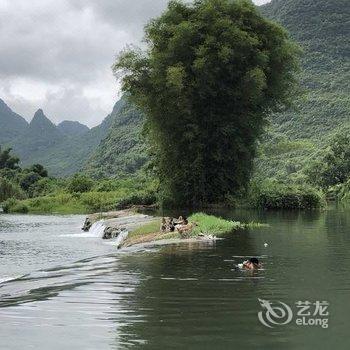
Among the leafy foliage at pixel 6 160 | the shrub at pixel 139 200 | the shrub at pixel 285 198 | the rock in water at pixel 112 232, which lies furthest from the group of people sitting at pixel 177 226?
the leafy foliage at pixel 6 160

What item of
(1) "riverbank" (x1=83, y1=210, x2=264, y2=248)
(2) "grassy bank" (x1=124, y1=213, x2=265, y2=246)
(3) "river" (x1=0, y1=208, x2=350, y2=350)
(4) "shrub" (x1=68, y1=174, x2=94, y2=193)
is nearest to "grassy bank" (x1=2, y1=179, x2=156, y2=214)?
(4) "shrub" (x1=68, y1=174, x2=94, y2=193)

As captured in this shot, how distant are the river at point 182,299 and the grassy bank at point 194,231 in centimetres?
215

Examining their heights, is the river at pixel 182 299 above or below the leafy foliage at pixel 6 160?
below

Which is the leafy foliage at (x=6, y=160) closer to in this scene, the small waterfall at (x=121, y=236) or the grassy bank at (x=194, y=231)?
the small waterfall at (x=121, y=236)

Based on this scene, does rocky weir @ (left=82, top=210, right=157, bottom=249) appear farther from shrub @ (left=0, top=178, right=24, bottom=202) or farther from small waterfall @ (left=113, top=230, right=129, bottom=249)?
shrub @ (left=0, top=178, right=24, bottom=202)

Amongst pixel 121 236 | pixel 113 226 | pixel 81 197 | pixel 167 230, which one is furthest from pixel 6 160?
pixel 167 230

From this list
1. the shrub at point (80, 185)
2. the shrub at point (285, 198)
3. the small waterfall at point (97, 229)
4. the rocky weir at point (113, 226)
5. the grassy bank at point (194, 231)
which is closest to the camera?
the grassy bank at point (194, 231)

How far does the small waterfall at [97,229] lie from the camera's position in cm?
3180

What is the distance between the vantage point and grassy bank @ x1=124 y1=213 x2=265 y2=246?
73.4 ft

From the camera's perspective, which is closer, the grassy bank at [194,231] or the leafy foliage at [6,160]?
the grassy bank at [194,231]

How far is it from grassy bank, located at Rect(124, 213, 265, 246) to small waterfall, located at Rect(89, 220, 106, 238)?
5.21 m

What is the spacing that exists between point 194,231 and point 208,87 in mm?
20883

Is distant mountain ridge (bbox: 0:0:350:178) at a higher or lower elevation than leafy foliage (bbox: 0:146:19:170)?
higher

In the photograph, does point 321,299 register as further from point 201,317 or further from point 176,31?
point 176,31
